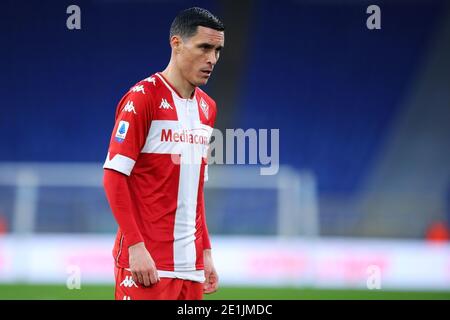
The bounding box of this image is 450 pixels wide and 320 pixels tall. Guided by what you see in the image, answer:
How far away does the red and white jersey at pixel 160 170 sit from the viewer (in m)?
2.67

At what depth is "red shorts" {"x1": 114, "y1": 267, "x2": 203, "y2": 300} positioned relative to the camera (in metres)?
2.67

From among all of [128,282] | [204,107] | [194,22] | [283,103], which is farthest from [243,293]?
[283,103]

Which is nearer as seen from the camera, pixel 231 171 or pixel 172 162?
pixel 172 162

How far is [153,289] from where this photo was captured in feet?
8.77

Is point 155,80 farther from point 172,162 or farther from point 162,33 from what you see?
point 162,33

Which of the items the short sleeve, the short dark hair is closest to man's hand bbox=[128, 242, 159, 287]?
the short sleeve

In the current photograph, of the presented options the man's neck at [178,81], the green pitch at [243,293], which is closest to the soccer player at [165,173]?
the man's neck at [178,81]

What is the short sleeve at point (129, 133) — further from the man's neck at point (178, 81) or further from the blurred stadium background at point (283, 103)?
the blurred stadium background at point (283, 103)

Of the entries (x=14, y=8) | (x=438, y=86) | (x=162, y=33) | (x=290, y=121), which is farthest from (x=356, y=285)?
(x=14, y=8)

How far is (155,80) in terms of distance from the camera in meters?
2.81

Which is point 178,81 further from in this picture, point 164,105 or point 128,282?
point 128,282

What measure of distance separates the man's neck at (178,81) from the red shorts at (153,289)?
2.39 feet

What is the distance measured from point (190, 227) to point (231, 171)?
704 centimetres

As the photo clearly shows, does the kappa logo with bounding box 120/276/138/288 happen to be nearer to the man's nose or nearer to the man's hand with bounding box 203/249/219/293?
the man's hand with bounding box 203/249/219/293
